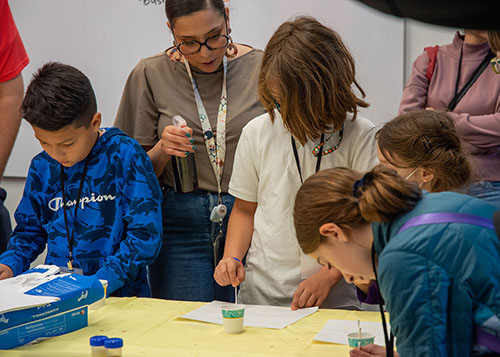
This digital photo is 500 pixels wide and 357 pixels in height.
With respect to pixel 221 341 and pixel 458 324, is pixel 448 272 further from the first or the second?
pixel 221 341

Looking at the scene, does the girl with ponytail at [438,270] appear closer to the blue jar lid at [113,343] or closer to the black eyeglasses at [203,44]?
the blue jar lid at [113,343]

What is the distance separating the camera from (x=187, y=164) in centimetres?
230

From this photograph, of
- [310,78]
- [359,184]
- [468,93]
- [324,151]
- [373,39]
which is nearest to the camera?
[359,184]

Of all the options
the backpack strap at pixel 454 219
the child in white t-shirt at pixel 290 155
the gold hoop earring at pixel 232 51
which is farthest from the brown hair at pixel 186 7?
the backpack strap at pixel 454 219

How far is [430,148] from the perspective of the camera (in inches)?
77.4

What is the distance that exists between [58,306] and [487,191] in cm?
143

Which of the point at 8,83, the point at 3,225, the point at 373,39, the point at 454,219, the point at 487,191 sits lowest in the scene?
the point at 3,225

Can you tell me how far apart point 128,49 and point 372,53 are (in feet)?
4.56

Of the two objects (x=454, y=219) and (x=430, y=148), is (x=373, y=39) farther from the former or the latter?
(x=454, y=219)

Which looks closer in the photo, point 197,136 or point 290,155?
point 290,155

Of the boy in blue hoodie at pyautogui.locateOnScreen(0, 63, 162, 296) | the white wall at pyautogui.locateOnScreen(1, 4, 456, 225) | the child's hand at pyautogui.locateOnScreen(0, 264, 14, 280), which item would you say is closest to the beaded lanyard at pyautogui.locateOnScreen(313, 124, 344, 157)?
the boy in blue hoodie at pyautogui.locateOnScreen(0, 63, 162, 296)

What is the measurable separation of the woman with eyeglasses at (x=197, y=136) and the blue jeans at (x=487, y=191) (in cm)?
84

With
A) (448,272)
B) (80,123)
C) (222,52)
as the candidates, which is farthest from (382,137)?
(80,123)

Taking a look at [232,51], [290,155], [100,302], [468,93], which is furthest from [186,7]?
[468,93]
